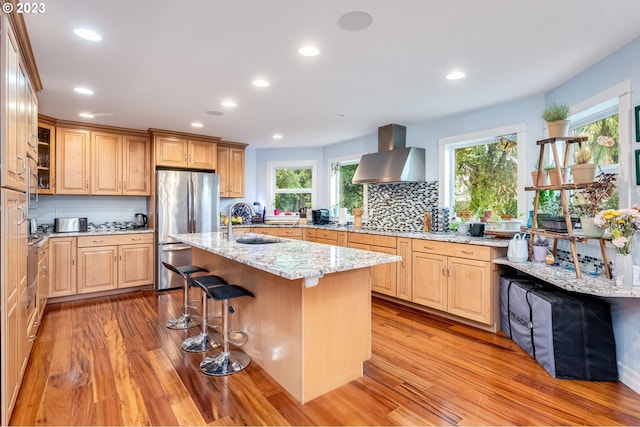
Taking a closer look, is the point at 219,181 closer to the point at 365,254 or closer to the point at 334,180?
the point at 334,180

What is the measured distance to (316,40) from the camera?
228 centimetres

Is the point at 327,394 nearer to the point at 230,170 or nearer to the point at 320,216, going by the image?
the point at 320,216

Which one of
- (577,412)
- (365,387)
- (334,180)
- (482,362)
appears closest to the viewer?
(577,412)

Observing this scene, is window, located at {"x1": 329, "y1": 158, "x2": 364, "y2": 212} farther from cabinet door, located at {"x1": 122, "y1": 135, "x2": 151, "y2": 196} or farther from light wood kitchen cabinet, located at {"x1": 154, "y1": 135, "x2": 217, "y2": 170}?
cabinet door, located at {"x1": 122, "y1": 135, "x2": 151, "y2": 196}

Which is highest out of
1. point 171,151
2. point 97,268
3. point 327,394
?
point 171,151

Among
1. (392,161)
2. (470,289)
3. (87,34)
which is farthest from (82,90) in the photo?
(470,289)

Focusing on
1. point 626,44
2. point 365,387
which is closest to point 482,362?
point 365,387

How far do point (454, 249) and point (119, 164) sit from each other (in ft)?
14.9

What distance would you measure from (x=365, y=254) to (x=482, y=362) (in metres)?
1.27

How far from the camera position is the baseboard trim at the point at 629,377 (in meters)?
2.16

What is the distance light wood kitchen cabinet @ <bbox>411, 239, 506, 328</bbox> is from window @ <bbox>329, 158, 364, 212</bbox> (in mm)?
1995


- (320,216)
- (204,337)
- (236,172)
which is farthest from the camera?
(236,172)

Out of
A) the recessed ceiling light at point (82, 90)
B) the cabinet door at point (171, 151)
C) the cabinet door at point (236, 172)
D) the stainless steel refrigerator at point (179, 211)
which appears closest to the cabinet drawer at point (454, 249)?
the stainless steel refrigerator at point (179, 211)

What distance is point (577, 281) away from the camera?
7.55 ft
